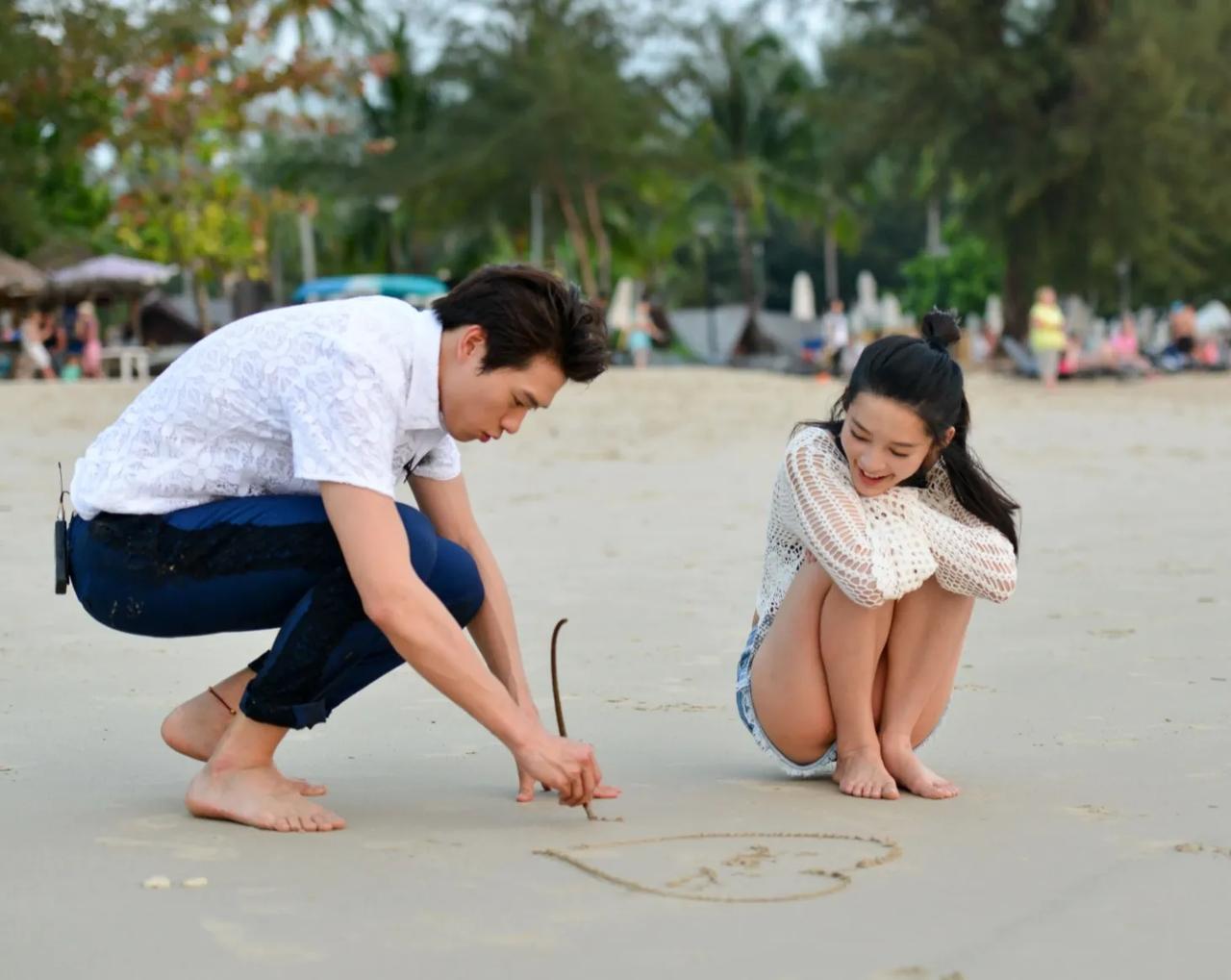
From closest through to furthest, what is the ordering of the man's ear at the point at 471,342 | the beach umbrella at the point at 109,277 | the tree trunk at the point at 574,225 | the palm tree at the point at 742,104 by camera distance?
the man's ear at the point at 471,342 → the beach umbrella at the point at 109,277 → the tree trunk at the point at 574,225 → the palm tree at the point at 742,104

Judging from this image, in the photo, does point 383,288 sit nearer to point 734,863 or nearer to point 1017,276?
point 1017,276

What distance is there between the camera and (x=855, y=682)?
11.0 ft

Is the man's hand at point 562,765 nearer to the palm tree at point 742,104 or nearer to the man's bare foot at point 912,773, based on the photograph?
the man's bare foot at point 912,773

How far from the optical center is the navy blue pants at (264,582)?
2998 millimetres

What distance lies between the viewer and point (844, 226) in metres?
40.8

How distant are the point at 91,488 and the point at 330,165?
36875 mm

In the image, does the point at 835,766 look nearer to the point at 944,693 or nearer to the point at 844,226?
the point at 944,693

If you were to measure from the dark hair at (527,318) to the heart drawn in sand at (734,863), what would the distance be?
2.50ft

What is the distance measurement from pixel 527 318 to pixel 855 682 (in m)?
0.97

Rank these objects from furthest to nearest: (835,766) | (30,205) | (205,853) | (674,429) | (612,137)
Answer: (612,137)
(30,205)
(674,429)
(835,766)
(205,853)

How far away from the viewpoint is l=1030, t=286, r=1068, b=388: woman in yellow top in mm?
21094

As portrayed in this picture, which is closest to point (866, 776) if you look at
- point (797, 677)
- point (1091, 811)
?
point (797, 677)

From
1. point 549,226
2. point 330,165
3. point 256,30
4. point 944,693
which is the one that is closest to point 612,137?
point 549,226

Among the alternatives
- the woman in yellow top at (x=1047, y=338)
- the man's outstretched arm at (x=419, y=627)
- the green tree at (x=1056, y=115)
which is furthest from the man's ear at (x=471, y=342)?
the green tree at (x=1056, y=115)
